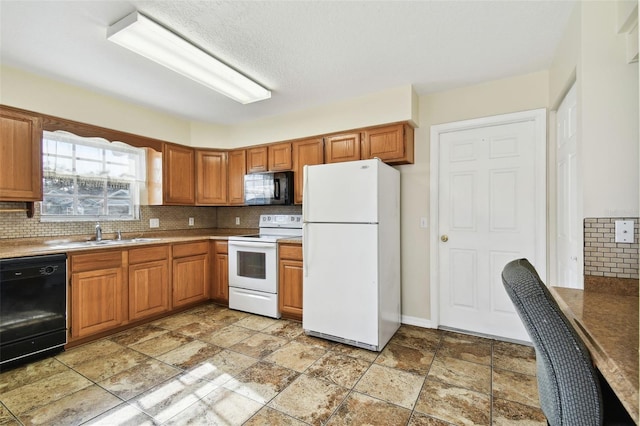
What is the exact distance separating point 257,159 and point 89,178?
190 centimetres

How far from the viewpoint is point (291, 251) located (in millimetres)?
3229

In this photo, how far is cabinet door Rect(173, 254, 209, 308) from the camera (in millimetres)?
3428

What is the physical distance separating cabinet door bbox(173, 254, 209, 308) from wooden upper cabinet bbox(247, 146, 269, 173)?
1309 mm

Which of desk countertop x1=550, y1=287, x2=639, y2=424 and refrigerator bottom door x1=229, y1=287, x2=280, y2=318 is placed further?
refrigerator bottom door x1=229, y1=287, x2=280, y2=318

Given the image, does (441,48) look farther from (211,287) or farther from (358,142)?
(211,287)

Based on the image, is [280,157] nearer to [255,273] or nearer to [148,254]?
[255,273]

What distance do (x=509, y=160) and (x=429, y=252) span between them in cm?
115

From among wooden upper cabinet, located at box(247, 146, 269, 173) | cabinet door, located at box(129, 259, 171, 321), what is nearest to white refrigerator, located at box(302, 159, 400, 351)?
wooden upper cabinet, located at box(247, 146, 269, 173)

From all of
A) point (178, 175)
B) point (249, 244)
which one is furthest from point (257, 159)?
point (249, 244)

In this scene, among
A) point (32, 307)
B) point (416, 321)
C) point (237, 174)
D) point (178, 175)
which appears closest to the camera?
point (32, 307)

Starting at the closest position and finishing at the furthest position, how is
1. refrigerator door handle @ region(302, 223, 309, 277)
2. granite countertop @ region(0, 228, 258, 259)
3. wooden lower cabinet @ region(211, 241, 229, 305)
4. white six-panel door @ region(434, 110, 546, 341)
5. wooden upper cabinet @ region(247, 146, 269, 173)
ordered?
1. granite countertop @ region(0, 228, 258, 259)
2. white six-panel door @ region(434, 110, 546, 341)
3. refrigerator door handle @ region(302, 223, 309, 277)
4. wooden lower cabinet @ region(211, 241, 229, 305)
5. wooden upper cabinet @ region(247, 146, 269, 173)

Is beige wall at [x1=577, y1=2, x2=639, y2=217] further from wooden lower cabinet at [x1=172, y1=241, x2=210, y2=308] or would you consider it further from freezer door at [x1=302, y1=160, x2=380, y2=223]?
wooden lower cabinet at [x1=172, y1=241, x2=210, y2=308]

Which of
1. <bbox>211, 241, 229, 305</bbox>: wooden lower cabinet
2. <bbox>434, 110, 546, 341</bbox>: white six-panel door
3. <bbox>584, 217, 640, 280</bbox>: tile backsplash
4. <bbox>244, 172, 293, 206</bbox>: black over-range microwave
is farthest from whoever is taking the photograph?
<bbox>211, 241, 229, 305</bbox>: wooden lower cabinet

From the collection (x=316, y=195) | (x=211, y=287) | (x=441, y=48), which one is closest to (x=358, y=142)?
(x=316, y=195)
